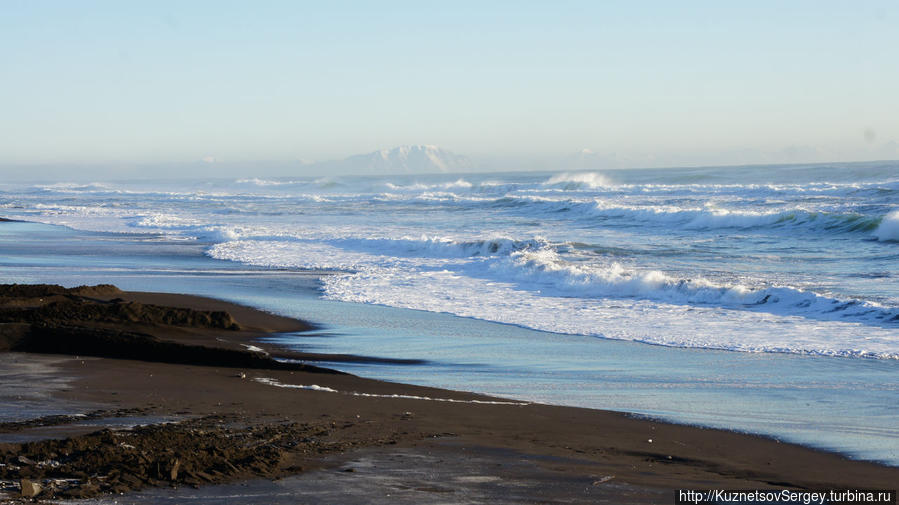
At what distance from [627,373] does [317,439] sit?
3848 mm

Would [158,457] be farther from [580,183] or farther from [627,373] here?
[580,183]

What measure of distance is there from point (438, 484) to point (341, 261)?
15.1 metres

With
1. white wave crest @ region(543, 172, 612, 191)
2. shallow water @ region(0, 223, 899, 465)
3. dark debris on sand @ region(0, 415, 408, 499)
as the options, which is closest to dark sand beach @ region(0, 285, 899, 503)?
dark debris on sand @ region(0, 415, 408, 499)

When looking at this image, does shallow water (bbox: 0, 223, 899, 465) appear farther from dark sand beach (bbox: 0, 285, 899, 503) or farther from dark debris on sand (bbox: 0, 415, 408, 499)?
dark debris on sand (bbox: 0, 415, 408, 499)

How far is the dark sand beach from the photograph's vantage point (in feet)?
14.6

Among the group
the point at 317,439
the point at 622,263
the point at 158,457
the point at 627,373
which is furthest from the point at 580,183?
the point at 158,457

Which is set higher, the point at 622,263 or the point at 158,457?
the point at 158,457

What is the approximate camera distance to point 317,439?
5.35 metres

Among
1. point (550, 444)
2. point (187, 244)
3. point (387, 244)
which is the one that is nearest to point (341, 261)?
point (387, 244)

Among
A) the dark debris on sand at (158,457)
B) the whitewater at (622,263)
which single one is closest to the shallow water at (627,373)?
the whitewater at (622,263)

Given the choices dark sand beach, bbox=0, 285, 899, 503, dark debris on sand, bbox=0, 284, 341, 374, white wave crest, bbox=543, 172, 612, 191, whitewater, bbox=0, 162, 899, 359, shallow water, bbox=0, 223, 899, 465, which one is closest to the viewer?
dark sand beach, bbox=0, 285, 899, 503

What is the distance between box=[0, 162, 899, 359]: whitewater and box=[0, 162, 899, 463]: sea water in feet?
0.23

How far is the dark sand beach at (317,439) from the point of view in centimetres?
446

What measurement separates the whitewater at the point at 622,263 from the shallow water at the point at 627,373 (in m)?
0.65
